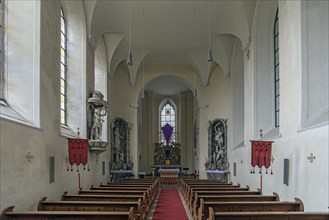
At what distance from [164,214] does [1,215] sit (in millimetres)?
5523

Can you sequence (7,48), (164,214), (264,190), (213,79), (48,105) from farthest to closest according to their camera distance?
1. (213,79)
2. (264,190)
3. (164,214)
4. (48,105)
5. (7,48)

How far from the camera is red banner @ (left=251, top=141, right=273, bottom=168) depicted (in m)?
10.2

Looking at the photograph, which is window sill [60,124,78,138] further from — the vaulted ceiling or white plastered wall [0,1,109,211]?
the vaulted ceiling

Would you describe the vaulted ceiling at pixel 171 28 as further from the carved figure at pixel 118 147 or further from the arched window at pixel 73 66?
the carved figure at pixel 118 147

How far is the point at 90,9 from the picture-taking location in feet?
42.9

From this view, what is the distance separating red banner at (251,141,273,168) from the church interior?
0.10 ft

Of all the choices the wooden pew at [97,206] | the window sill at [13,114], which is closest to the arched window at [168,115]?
the window sill at [13,114]

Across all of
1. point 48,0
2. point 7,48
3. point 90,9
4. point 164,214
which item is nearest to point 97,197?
point 164,214

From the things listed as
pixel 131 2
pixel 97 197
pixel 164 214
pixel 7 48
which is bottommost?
pixel 164 214

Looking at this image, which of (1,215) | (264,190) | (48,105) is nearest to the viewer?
(1,215)

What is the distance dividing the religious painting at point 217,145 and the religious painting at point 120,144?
5.04 meters

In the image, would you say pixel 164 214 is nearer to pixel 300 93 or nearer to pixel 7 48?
pixel 300 93

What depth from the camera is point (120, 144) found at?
21.6 meters

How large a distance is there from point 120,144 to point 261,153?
41.6ft
